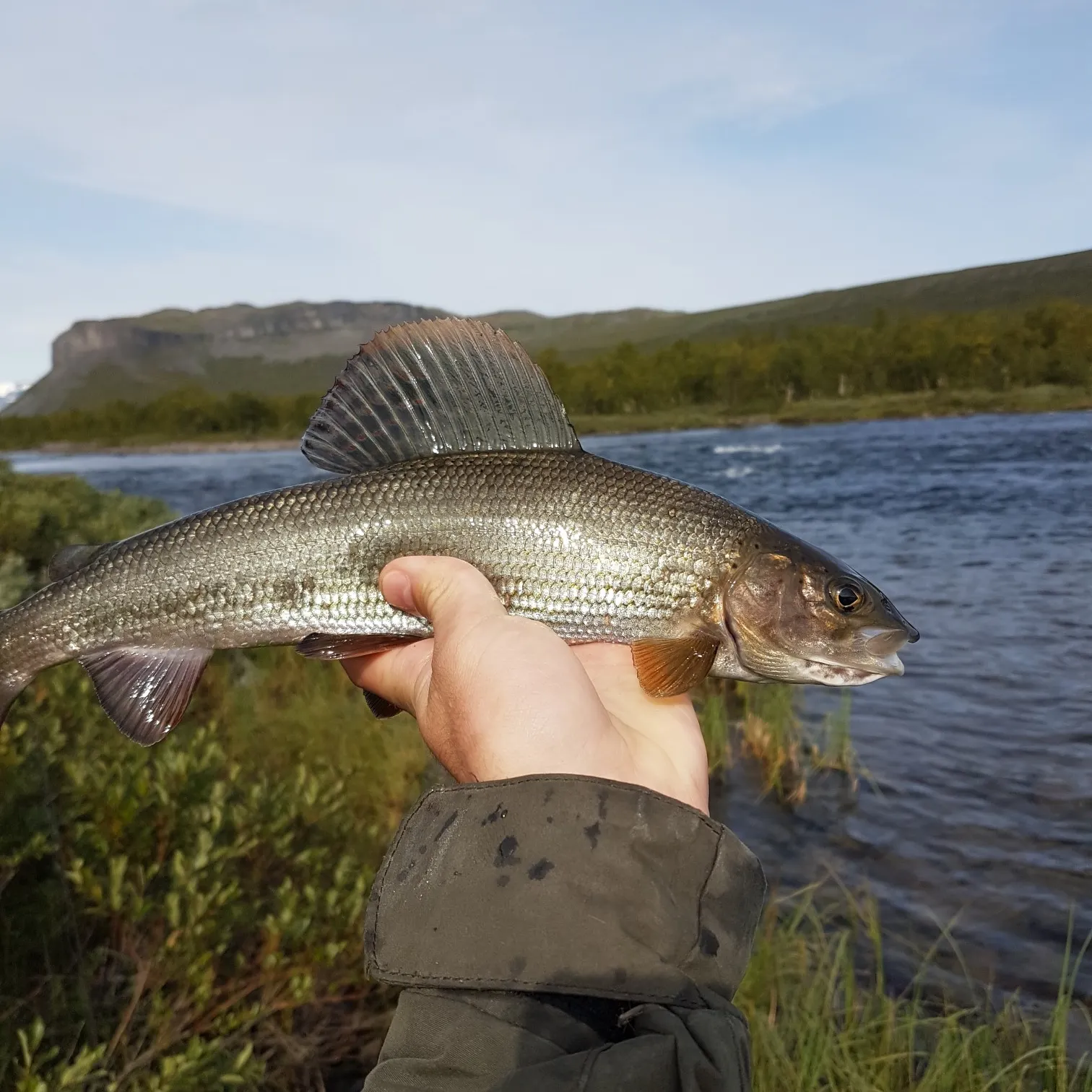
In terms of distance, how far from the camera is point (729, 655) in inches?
142

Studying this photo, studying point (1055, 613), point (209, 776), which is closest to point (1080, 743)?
point (1055, 613)

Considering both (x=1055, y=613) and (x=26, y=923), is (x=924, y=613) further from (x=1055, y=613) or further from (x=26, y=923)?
(x=26, y=923)

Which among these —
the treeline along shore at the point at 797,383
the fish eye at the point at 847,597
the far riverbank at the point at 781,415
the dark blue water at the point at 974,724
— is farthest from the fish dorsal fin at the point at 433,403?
the treeline along shore at the point at 797,383

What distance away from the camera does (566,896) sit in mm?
2004

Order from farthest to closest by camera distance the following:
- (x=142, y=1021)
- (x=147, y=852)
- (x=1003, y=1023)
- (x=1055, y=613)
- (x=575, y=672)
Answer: (x=1055, y=613) < (x=1003, y=1023) < (x=147, y=852) < (x=142, y=1021) < (x=575, y=672)

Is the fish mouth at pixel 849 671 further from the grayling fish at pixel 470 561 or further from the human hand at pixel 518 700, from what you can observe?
the human hand at pixel 518 700

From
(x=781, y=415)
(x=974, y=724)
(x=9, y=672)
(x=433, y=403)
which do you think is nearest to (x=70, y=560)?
(x=9, y=672)

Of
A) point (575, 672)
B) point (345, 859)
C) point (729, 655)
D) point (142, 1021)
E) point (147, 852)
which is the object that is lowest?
point (142, 1021)

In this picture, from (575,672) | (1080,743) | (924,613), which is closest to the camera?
(575,672)

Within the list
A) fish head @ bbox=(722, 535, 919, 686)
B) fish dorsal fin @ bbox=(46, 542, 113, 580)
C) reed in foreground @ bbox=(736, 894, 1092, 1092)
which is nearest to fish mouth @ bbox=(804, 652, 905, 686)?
fish head @ bbox=(722, 535, 919, 686)

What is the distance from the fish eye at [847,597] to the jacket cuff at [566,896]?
1523mm

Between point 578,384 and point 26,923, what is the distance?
59.4m

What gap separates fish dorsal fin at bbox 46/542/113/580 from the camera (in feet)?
12.1

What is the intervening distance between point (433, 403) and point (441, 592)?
0.90m
